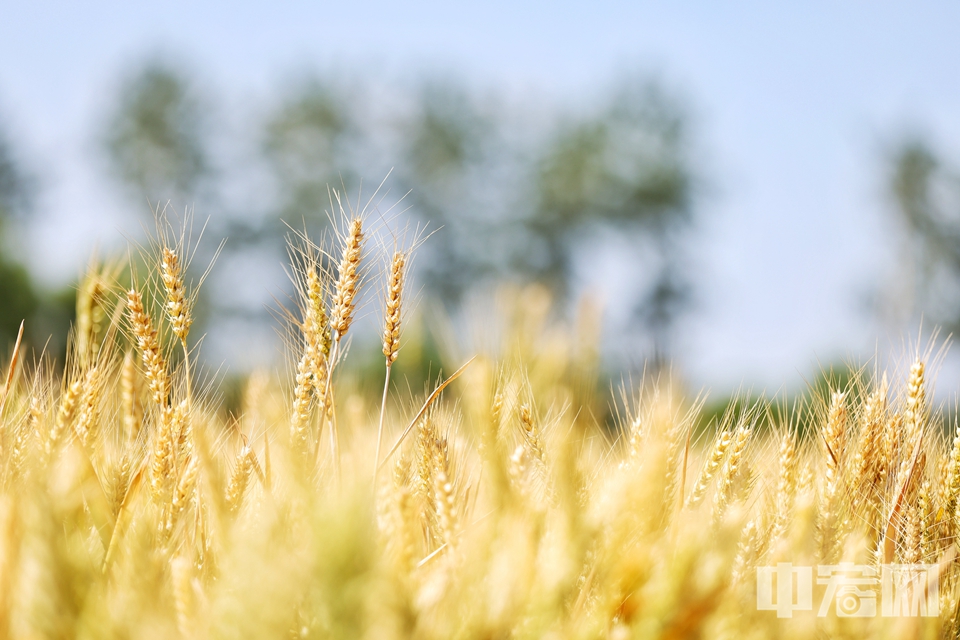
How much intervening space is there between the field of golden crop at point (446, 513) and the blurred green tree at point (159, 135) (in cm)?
2496

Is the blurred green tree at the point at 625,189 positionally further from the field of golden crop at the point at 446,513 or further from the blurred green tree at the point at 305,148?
the field of golden crop at the point at 446,513

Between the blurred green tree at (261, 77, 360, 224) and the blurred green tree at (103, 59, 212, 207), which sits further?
the blurred green tree at (261, 77, 360, 224)

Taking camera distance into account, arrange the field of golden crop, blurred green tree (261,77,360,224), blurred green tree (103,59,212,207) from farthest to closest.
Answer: blurred green tree (261,77,360,224) → blurred green tree (103,59,212,207) → the field of golden crop

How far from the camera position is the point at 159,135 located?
80.8ft

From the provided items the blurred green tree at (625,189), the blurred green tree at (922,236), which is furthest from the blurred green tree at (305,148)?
the blurred green tree at (922,236)

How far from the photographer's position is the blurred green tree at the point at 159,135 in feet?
80.0

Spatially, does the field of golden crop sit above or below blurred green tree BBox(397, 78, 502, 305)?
below

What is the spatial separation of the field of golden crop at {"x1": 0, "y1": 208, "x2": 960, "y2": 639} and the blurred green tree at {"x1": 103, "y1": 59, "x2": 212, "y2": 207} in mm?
24963

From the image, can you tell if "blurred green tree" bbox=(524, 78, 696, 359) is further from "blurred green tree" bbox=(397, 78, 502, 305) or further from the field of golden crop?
the field of golden crop

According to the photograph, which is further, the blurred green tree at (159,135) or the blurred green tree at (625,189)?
the blurred green tree at (625,189)

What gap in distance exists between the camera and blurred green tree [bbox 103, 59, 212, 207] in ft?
80.0

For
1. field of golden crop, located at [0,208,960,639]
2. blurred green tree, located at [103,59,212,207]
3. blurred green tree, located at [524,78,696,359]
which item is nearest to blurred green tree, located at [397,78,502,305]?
blurred green tree, located at [524,78,696,359]

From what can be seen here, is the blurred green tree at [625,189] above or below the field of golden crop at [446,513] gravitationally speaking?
above

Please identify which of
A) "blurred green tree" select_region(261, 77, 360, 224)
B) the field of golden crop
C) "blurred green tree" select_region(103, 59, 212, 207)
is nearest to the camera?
the field of golden crop
